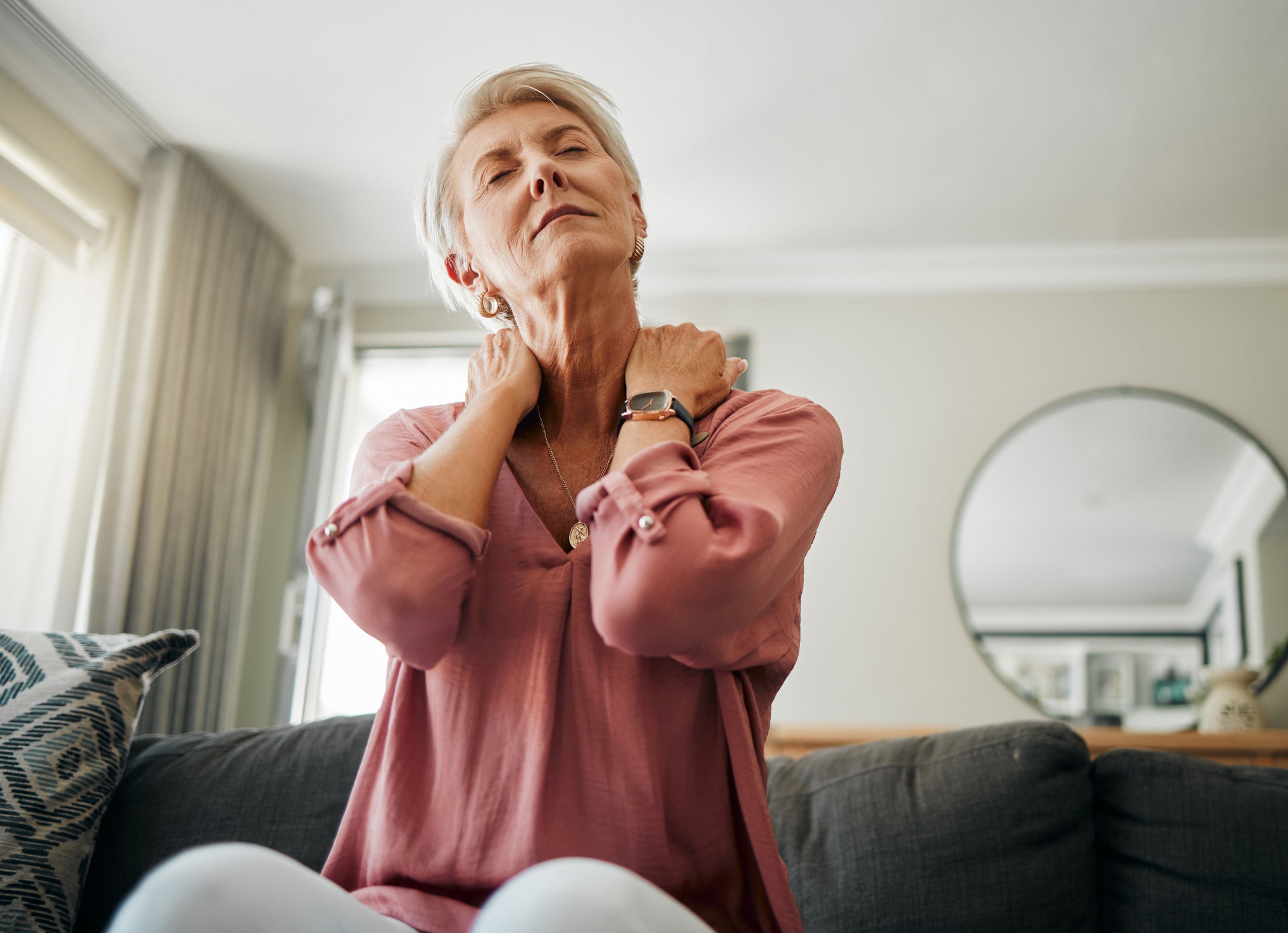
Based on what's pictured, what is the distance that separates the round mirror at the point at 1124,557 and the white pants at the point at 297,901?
9.86 ft

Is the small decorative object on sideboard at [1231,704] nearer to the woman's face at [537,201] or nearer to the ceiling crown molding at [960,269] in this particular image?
the ceiling crown molding at [960,269]

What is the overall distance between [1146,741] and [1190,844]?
5.93 ft

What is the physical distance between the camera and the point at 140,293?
10.1 feet

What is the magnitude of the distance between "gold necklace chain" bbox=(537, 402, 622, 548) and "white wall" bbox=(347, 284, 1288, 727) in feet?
7.86

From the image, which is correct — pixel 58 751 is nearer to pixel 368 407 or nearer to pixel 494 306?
pixel 494 306

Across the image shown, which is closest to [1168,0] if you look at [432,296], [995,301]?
[995,301]

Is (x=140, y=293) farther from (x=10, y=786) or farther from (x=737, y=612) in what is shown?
(x=737, y=612)

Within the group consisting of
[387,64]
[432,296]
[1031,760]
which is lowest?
[1031,760]

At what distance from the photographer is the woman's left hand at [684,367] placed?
3.58 feet

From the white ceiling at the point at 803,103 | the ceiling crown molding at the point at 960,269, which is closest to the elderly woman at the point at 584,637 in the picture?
the white ceiling at the point at 803,103

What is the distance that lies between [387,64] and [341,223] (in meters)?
0.97

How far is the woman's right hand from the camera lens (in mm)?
1118

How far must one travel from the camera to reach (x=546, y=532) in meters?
1.05

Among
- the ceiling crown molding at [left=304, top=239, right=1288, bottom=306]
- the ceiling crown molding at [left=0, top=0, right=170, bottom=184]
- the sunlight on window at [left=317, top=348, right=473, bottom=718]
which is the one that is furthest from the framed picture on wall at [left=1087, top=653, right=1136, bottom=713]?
the ceiling crown molding at [left=0, top=0, right=170, bottom=184]
